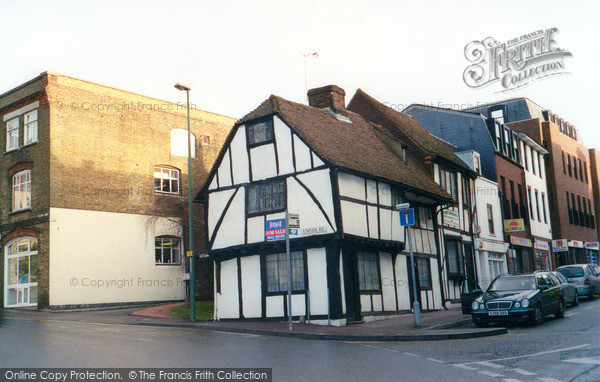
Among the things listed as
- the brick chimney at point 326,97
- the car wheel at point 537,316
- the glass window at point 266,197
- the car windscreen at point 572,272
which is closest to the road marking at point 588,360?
the car wheel at point 537,316

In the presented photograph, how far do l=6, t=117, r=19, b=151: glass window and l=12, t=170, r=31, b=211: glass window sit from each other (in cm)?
159

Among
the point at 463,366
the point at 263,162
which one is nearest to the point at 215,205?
the point at 263,162

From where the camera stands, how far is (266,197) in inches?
833

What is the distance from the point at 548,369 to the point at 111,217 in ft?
79.4

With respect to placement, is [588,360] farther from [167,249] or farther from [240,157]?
[167,249]

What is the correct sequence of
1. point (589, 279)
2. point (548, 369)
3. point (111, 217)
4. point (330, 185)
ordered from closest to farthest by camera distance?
point (548, 369) < point (330, 185) < point (589, 279) < point (111, 217)

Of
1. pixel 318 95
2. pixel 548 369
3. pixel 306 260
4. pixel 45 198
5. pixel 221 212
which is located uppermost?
pixel 318 95

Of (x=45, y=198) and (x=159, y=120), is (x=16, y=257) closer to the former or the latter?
(x=45, y=198)

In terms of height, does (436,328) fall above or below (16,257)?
below

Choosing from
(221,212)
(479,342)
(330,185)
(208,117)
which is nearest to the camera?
(479,342)

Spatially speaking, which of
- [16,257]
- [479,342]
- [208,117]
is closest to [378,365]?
[479,342]

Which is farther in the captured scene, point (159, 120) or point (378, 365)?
point (159, 120)

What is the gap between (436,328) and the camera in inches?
659

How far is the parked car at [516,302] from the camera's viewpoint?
16.3 meters
